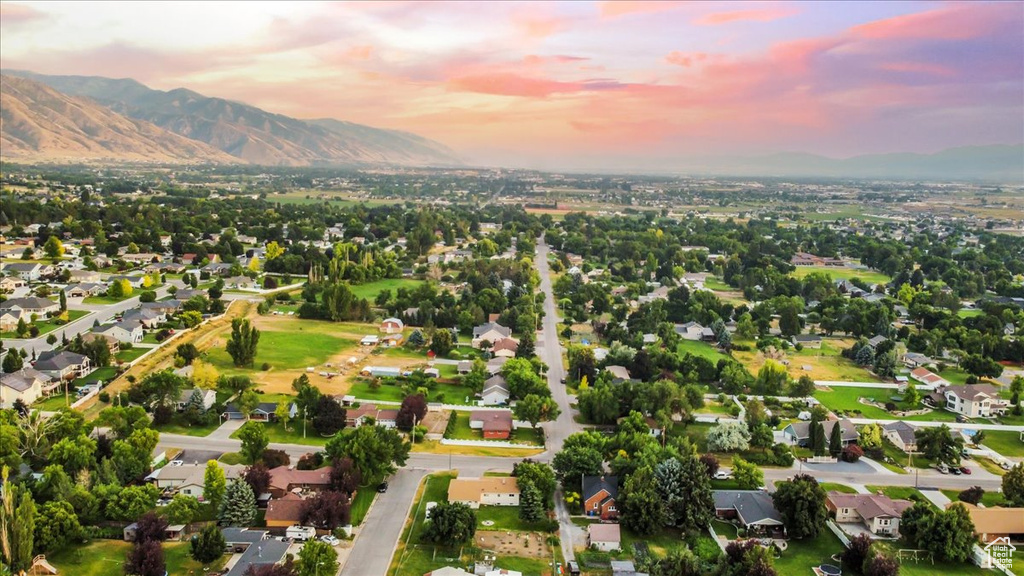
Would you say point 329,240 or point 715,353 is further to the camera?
point 329,240

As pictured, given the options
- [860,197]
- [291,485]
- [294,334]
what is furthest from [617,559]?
[860,197]

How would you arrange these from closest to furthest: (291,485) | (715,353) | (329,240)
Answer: (291,485) → (715,353) → (329,240)

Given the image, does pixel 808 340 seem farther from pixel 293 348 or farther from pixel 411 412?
pixel 293 348

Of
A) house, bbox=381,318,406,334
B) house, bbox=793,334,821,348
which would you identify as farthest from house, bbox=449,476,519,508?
house, bbox=793,334,821,348

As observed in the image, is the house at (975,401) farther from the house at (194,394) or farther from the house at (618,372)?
the house at (194,394)

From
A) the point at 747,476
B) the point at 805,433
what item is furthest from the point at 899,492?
the point at 747,476

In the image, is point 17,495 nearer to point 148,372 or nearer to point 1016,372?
point 148,372
